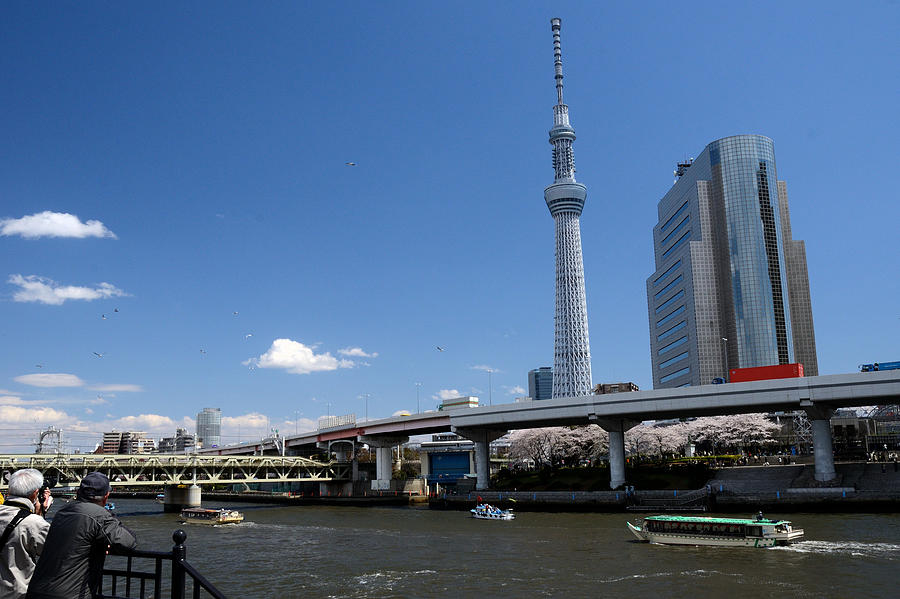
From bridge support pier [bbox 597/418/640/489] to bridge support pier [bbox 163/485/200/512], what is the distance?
52.4 m

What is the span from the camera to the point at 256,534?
197 feet

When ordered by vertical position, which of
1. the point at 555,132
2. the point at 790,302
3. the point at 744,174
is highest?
the point at 555,132

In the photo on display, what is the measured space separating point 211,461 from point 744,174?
12428 cm

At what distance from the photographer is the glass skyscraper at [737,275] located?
152750mm

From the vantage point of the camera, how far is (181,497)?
304 ft

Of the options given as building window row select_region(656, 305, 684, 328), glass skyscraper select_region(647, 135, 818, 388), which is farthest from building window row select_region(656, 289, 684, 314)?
building window row select_region(656, 305, 684, 328)

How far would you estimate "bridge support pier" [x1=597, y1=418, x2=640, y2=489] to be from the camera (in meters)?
78.4

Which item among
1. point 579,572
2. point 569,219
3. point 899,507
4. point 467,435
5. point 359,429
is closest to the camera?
point 579,572

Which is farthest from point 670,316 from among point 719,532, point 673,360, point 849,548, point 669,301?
point 849,548

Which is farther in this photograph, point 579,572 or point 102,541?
point 579,572

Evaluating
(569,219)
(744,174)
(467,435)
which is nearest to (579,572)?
(467,435)

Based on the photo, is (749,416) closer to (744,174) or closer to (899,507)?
(899,507)

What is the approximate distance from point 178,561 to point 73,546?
1.07 metres

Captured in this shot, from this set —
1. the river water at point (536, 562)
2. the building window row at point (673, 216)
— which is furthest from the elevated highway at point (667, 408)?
the building window row at point (673, 216)
